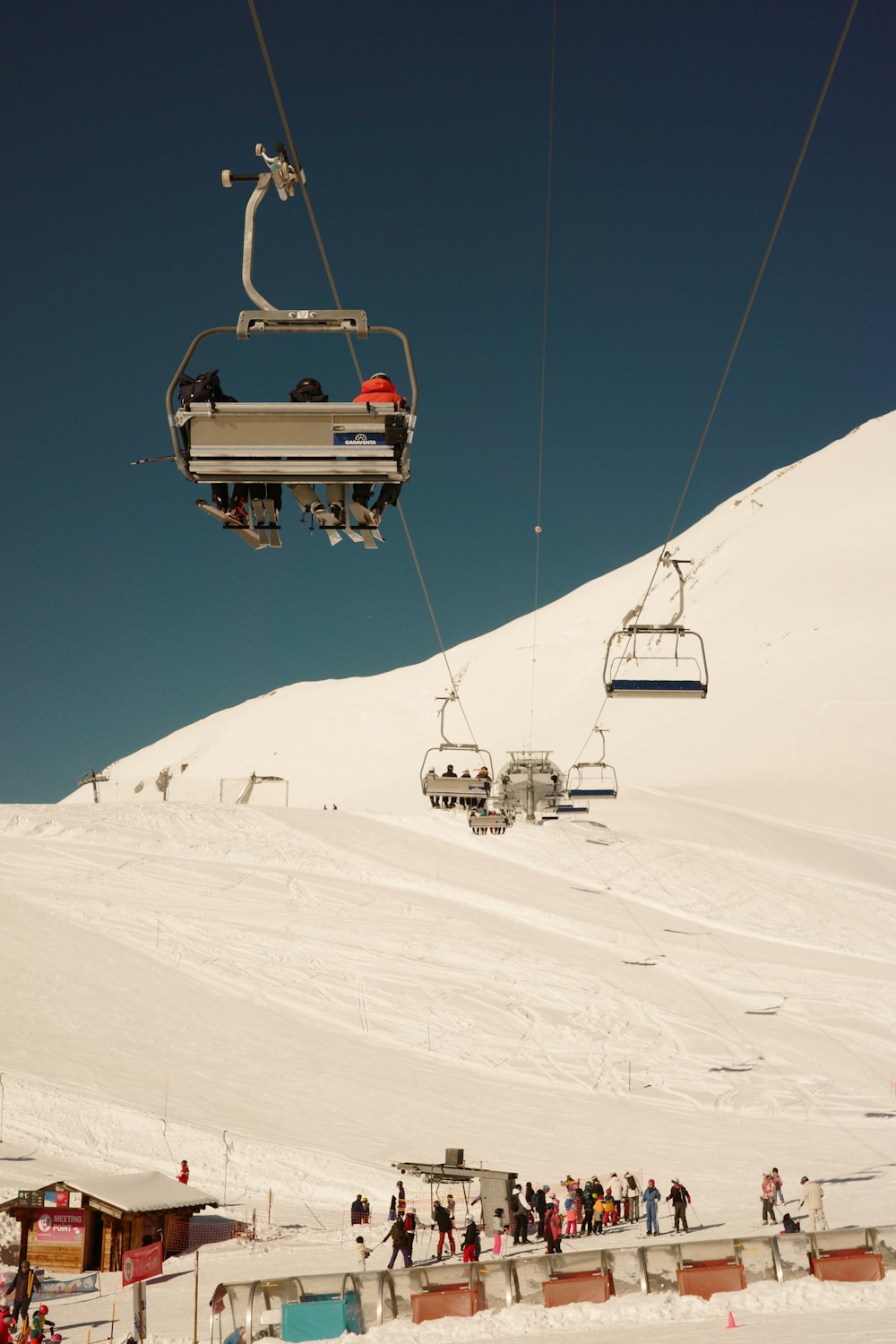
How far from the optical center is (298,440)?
746cm

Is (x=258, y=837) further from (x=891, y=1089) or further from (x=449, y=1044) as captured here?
(x=891, y=1089)

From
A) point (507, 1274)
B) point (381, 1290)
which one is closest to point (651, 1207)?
point (507, 1274)

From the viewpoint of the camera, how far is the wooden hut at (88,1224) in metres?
19.8

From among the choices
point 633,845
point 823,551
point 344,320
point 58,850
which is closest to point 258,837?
point 58,850

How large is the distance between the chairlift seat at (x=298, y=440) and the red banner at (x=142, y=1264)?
11.0 metres

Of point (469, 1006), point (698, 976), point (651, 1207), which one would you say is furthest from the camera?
point (698, 976)

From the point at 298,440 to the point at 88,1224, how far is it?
55.3 feet

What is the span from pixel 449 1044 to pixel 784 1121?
31.6 feet

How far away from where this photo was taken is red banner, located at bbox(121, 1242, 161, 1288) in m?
15.3

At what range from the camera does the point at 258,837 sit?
51312 mm

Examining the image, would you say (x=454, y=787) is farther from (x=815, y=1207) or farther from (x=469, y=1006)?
(x=815, y=1207)

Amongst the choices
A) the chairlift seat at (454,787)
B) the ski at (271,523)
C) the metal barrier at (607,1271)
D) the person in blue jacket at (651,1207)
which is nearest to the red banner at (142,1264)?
the metal barrier at (607,1271)

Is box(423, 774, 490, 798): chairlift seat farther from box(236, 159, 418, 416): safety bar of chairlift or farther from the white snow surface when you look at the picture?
box(236, 159, 418, 416): safety bar of chairlift

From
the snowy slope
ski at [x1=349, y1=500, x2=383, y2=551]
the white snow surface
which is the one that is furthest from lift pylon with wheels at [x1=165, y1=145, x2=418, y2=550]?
the snowy slope
